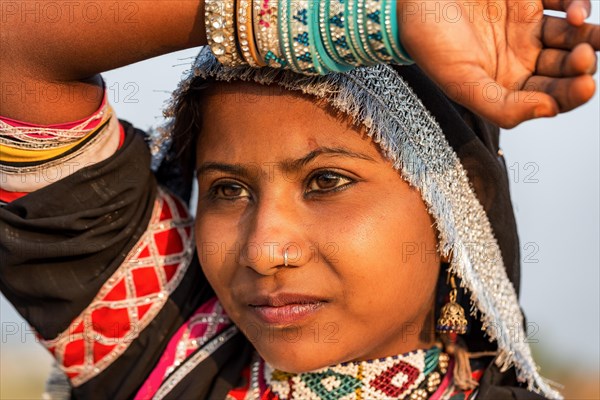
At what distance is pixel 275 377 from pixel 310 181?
669 millimetres

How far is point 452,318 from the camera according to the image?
99.5 inches

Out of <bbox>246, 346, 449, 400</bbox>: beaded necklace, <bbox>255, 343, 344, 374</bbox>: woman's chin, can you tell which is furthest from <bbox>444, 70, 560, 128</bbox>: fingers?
<bbox>246, 346, 449, 400</bbox>: beaded necklace

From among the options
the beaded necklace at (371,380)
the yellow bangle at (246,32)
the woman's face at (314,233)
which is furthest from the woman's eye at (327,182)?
the beaded necklace at (371,380)

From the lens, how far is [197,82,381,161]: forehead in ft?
7.62

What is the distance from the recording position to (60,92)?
238 centimetres

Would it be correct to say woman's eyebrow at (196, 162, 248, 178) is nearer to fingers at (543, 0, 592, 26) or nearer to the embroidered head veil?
the embroidered head veil

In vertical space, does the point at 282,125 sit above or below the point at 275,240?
above

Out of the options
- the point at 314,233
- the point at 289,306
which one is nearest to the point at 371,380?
the point at 289,306

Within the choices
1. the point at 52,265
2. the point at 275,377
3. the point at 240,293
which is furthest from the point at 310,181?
the point at 52,265

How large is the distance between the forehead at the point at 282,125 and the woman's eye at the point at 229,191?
0.12 metres

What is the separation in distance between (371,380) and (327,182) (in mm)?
632

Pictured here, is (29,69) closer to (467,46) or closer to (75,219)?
(75,219)

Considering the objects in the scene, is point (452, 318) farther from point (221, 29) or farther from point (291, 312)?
point (221, 29)

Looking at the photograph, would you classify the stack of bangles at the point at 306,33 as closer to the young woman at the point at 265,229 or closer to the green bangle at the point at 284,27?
the green bangle at the point at 284,27
